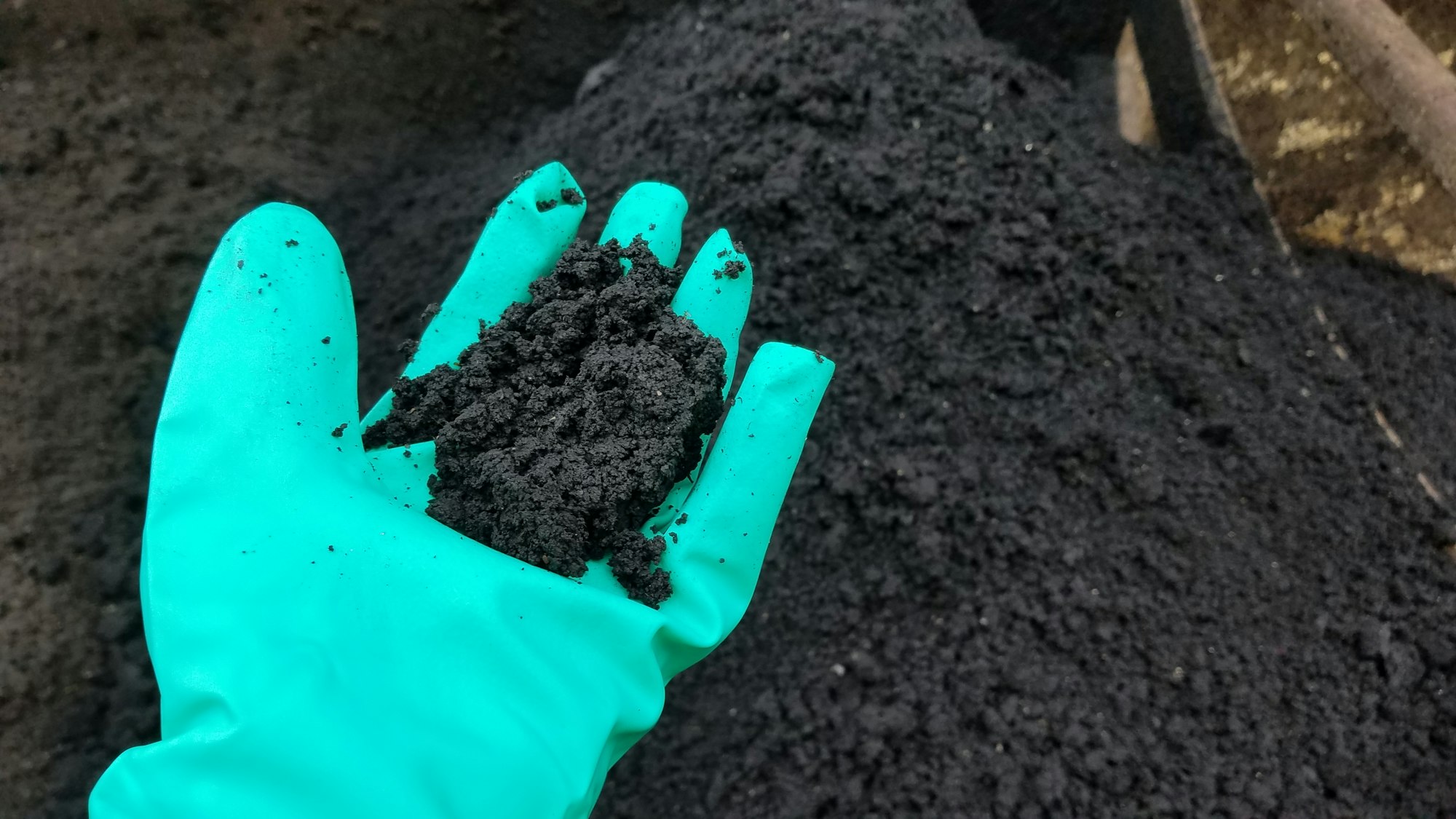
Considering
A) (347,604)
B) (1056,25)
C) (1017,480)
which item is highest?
(1056,25)

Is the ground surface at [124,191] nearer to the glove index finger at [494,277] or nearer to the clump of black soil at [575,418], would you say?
the glove index finger at [494,277]

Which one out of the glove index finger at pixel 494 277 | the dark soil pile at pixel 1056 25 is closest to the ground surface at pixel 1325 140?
the dark soil pile at pixel 1056 25

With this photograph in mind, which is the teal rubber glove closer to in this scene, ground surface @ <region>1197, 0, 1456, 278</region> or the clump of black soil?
the clump of black soil

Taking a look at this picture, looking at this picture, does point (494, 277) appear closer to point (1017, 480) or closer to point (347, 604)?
point (347, 604)

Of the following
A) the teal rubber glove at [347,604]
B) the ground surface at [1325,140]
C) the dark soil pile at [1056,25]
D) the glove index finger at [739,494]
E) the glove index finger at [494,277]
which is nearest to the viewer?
the teal rubber glove at [347,604]

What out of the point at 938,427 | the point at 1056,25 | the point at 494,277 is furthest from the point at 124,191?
the point at 1056,25

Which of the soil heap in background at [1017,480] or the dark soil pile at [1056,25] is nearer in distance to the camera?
the soil heap in background at [1017,480]

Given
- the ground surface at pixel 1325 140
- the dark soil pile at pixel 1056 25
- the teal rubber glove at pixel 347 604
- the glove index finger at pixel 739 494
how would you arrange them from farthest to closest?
1. the dark soil pile at pixel 1056 25
2. the ground surface at pixel 1325 140
3. the glove index finger at pixel 739 494
4. the teal rubber glove at pixel 347 604
